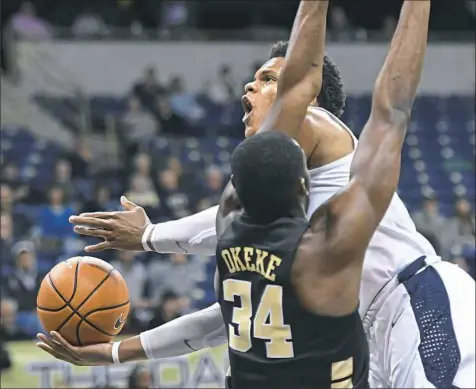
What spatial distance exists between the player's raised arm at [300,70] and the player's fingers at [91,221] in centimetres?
103

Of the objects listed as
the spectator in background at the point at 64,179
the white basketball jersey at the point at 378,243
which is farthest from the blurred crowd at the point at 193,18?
the white basketball jersey at the point at 378,243

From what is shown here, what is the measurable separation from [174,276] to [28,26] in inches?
263

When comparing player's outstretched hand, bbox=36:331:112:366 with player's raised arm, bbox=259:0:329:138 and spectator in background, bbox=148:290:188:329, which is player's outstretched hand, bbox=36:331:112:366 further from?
spectator in background, bbox=148:290:188:329

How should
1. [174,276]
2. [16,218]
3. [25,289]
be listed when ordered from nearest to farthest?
[25,289]
[174,276]
[16,218]

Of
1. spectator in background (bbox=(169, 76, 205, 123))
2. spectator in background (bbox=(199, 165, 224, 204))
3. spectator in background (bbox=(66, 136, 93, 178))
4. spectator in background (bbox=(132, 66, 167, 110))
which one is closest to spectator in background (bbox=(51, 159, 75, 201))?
spectator in background (bbox=(66, 136, 93, 178))

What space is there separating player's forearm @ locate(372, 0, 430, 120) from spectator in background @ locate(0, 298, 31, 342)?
5850 mm

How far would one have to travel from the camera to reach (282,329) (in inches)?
117

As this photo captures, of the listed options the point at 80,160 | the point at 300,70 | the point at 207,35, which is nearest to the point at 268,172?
the point at 300,70

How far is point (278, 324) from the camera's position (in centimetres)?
298

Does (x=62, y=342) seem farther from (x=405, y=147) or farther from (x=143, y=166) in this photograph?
(x=405, y=147)

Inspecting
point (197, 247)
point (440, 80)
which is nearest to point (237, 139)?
point (440, 80)

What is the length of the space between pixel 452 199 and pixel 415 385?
31.9 ft

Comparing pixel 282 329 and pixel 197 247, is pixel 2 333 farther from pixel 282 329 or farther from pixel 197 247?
pixel 282 329

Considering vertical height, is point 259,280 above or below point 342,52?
above
